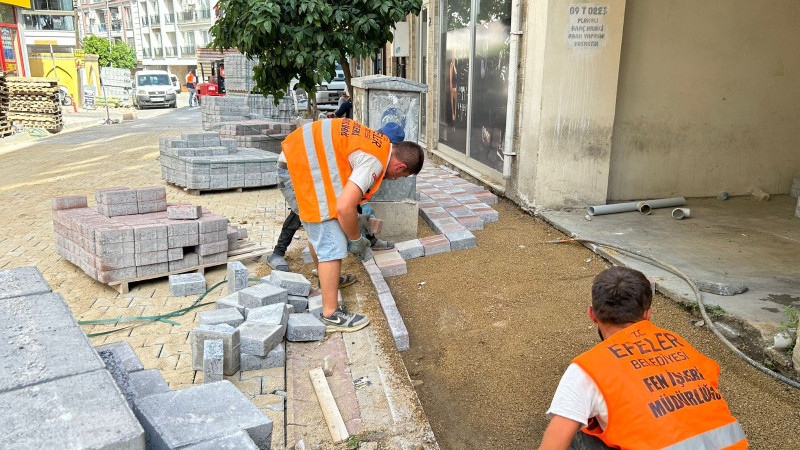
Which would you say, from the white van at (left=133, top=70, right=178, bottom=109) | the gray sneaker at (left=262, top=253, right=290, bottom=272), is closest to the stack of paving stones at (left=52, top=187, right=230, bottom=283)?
the gray sneaker at (left=262, top=253, right=290, bottom=272)

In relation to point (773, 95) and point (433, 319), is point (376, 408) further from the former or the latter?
point (773, 95)

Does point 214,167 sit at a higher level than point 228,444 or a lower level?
lower

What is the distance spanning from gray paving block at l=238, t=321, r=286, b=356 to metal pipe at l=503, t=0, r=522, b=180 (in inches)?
174

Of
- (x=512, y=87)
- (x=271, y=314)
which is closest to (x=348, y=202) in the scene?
(x=271, y=314)

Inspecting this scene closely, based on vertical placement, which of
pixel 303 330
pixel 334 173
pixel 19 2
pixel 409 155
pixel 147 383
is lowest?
pixel 303 330

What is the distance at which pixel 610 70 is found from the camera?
6.51 meters

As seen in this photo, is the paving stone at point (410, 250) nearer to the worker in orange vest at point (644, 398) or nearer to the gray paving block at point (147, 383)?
the gray paving block at point (147, 383)

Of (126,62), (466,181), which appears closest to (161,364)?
(466,181)

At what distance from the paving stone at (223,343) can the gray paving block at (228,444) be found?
1.66m

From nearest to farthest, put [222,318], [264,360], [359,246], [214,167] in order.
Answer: [264,360]
[222,318]
[359,246]
[214,167]

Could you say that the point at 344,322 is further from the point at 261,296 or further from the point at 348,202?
the point at 348,202

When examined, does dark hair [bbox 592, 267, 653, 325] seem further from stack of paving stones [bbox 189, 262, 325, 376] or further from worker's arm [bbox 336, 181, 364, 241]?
stack of paving stones [bbox 189, 262, 325, 376]

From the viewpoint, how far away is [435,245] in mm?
5730

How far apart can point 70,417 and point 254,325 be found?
2183mm
